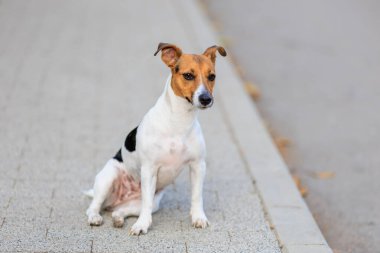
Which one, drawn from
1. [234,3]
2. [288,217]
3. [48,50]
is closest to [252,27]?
[234,3]

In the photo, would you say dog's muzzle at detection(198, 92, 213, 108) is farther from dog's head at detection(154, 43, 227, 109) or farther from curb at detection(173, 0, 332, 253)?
curb at detection(173, 0, 332, 253)

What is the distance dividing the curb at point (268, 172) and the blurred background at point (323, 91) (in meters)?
0.35

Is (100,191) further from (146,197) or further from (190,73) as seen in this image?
(190,73)

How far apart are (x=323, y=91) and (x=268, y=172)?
392 cm

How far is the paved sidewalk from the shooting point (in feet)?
18.2

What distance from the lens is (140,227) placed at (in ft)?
18.2

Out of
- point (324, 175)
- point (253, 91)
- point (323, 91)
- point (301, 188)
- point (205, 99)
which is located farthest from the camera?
point (323, 91)

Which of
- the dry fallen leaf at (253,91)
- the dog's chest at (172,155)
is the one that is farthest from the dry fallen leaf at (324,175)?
the dry fallen leaf at (253,91)

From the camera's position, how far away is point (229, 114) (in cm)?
877

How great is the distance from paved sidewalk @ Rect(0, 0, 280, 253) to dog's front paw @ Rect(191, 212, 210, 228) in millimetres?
55

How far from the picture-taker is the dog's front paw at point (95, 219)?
5.65m

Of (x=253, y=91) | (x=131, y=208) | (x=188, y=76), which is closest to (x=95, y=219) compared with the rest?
(x=131, y=208)

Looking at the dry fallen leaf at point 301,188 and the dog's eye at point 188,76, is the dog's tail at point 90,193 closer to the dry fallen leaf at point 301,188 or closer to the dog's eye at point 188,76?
the dog's eye at point 188,76

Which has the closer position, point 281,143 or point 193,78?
point 193,78
